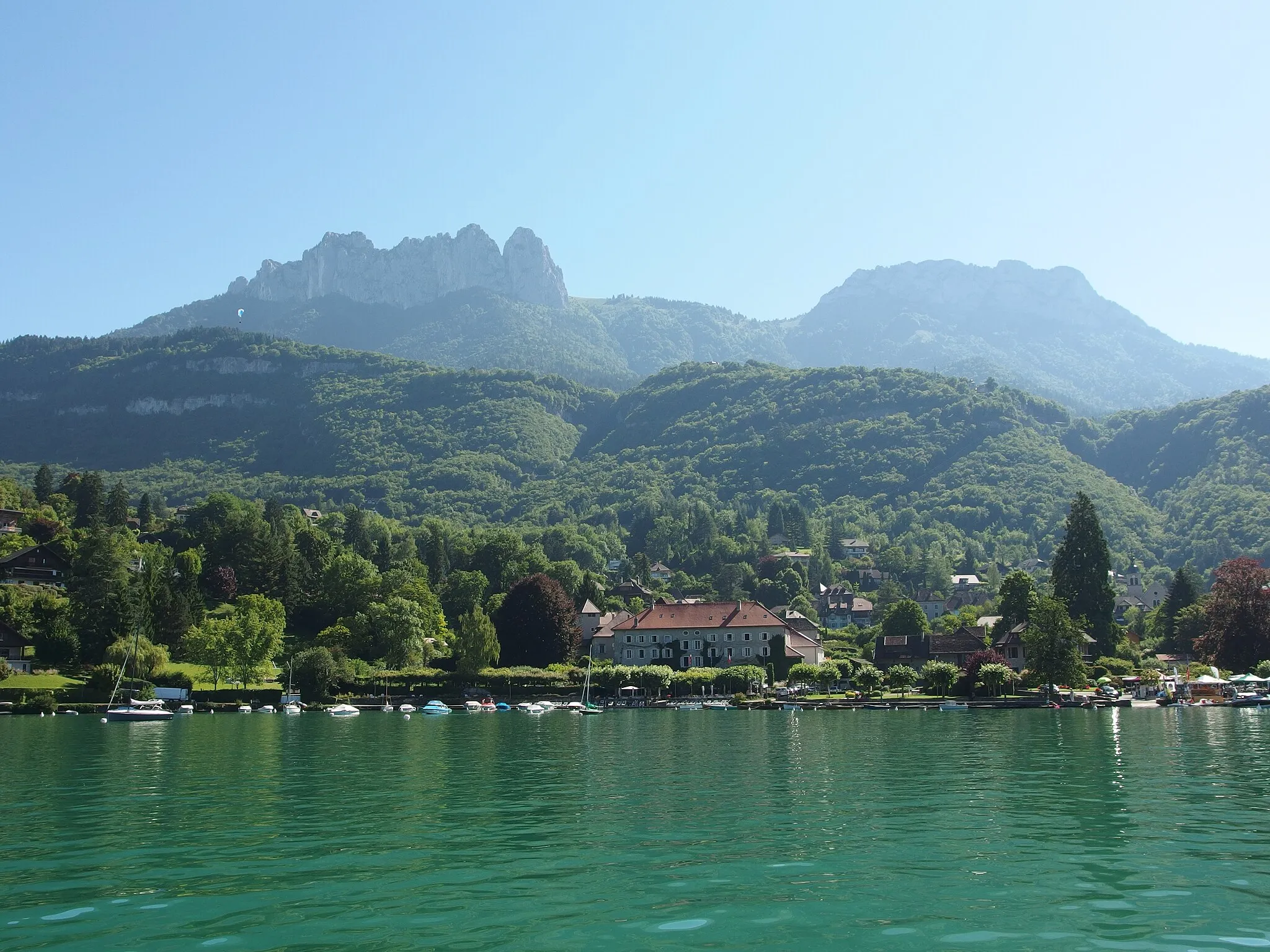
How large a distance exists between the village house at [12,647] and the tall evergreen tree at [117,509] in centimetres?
5274

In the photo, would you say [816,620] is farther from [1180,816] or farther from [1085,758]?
[1180,816]

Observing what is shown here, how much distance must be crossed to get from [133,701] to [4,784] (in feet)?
148

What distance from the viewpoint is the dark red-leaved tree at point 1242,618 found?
88188mm

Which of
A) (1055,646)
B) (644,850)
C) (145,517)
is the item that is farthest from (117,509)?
(644,850)

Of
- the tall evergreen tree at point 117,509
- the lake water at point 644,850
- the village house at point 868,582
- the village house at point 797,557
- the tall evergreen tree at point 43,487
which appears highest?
the tall evergreen tree at point 43,487

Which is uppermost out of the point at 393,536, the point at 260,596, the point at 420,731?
the point at 393,536

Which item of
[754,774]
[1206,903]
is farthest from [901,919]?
[754,774]

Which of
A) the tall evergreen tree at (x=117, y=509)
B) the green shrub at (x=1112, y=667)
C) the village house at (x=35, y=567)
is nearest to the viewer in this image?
the green shrub at (x=1112, y=667)

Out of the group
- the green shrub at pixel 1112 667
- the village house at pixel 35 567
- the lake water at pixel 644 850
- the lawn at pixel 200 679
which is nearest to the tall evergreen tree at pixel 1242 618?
the green shrub at pixel 1112 667

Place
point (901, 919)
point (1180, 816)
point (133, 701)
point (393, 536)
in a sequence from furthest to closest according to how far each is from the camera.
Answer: point (393, 536) < point (133, 701) < point (1180, 816) < point (901, 919)

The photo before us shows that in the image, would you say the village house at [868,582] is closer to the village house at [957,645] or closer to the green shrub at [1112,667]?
the village house at [957,645]

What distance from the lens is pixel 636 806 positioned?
27312mm

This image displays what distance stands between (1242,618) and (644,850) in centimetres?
8452

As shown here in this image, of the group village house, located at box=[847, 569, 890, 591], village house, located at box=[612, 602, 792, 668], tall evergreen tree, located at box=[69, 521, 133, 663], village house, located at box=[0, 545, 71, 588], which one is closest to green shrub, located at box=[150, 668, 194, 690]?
tall evergreen tree, located at box=[69, 521, 133, 663]
